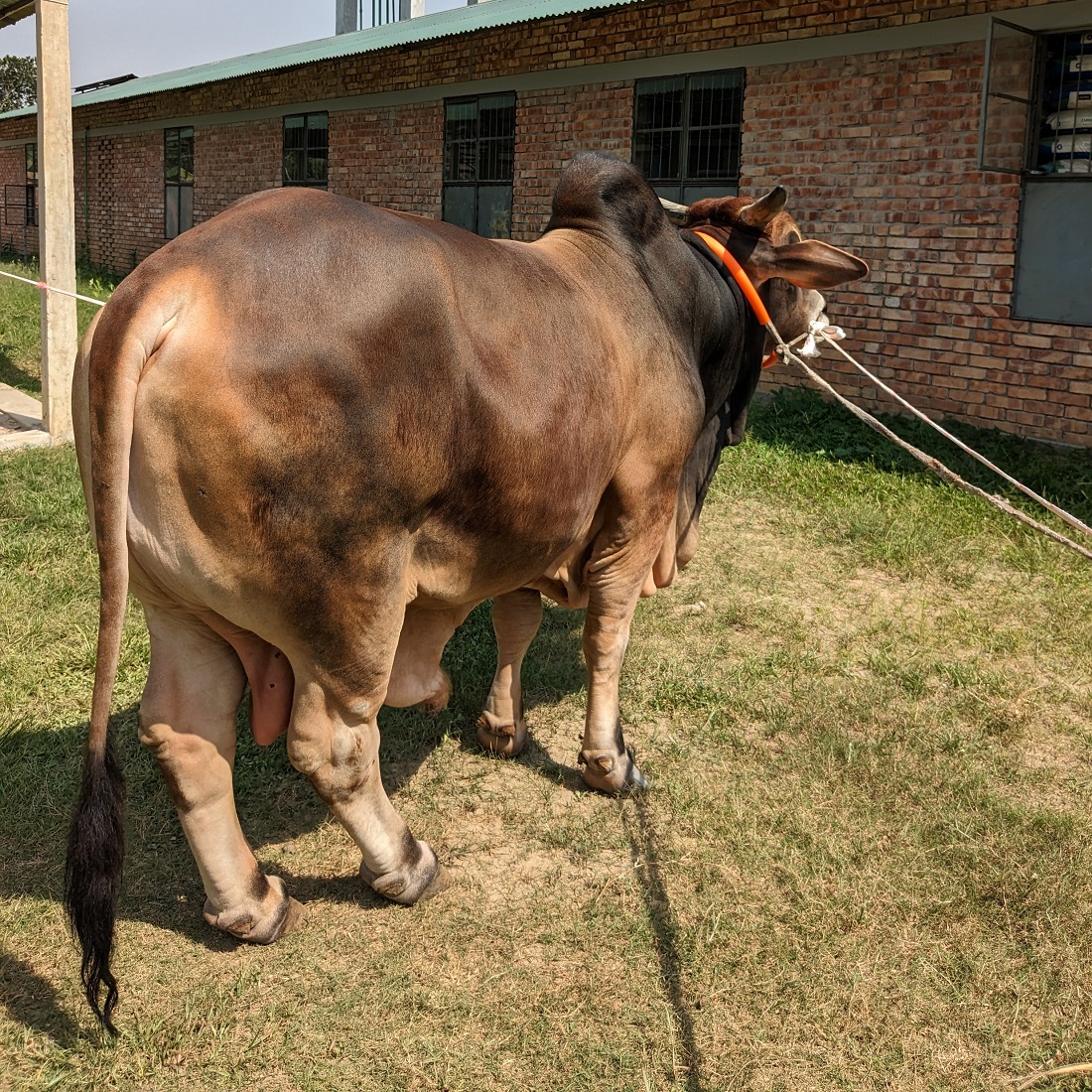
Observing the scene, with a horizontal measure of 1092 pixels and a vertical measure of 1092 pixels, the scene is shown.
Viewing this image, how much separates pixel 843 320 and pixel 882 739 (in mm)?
5730

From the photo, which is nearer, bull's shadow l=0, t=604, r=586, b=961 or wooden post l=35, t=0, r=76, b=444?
bull's shadow l=0, t=604, r=586, b=961

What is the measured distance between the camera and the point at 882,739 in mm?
4340

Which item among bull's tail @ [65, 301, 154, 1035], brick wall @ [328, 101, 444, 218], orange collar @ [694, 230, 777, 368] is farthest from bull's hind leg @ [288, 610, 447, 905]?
brick wall @ [328, 101, 444, 218]

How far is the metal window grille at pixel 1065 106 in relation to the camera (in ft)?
25.6

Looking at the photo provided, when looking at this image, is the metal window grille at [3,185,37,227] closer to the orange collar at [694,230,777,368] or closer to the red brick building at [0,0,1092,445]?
the red brick building at [0,0,1092,445]

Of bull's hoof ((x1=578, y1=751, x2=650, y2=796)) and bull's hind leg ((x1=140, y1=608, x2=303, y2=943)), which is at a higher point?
bull's hind leg ((x1=140, y1=608, x2=303, y2=943))

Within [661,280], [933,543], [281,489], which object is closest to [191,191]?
[933,543]

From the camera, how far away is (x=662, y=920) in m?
3.29

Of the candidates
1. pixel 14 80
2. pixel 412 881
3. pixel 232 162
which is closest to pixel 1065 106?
pixel 412 881

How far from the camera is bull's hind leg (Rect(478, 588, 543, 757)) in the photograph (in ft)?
13.8

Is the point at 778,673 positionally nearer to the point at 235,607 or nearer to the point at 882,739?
the point at 882,739

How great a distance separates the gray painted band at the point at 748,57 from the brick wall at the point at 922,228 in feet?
0.35

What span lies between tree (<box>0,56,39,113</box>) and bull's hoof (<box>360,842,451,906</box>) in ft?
181

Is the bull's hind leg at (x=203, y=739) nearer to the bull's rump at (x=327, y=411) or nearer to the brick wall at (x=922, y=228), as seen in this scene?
the bull's rump at (x=327, y=411)
